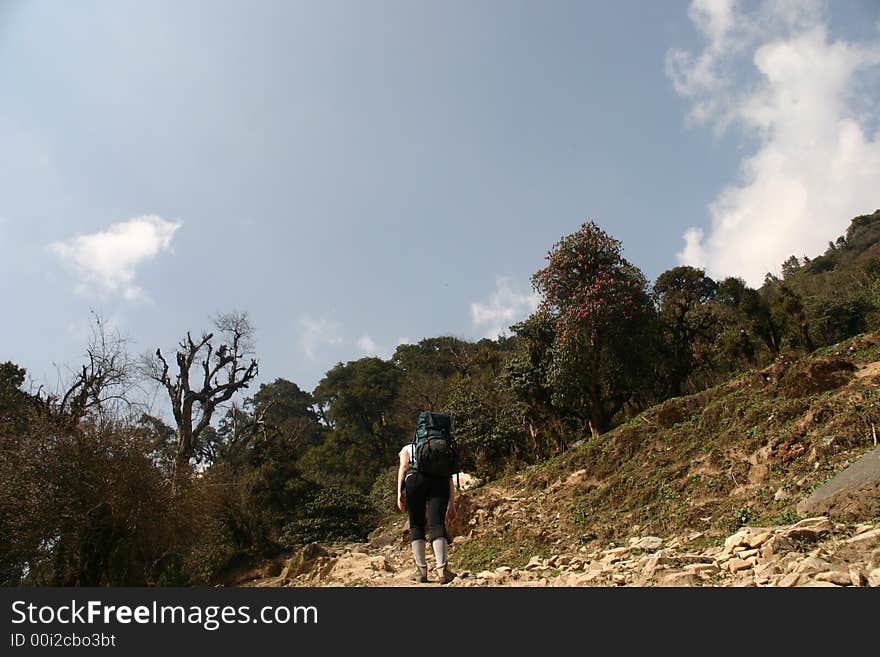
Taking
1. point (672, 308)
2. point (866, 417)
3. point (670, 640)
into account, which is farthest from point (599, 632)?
point (672, 308)

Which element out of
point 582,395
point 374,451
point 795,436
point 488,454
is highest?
point 374,451

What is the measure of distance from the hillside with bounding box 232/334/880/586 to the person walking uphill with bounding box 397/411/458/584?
73 centimetres

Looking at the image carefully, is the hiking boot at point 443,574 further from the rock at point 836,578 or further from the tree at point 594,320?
the tree at point 594,320

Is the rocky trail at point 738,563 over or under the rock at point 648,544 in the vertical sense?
under

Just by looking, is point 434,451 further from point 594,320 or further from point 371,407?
point 371,407

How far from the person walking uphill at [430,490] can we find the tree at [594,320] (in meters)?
13.2

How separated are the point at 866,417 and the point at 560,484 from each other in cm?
631

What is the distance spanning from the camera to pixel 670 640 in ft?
7.79

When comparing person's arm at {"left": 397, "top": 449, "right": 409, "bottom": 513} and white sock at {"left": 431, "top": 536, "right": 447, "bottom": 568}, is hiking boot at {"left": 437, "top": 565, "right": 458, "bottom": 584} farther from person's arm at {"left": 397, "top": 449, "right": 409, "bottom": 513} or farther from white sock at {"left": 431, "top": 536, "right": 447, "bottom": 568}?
person's arm at {"left": 397, "top": 449, "right": 409, "bottom": 513}

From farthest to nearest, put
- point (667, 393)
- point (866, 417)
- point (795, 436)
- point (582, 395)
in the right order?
1. point (667, 393)
2. point (582, 395)
3. point (795, 436)
4. point (866, 417)

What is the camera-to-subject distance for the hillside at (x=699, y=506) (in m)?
4.05

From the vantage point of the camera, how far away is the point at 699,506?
7.32 m

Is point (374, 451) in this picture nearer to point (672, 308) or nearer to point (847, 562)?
point (672, 308)

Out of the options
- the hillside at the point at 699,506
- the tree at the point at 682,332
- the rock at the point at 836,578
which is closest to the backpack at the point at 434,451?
Result: the hillside at the point at 699,506
